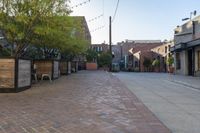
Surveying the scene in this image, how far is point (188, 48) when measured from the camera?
1558 inches

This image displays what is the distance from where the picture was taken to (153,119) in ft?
30.6

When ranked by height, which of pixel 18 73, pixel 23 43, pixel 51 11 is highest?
pixel 51 11

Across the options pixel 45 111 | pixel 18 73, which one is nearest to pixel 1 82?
pixel 18 73

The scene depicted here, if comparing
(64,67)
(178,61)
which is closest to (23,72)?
(64,67)

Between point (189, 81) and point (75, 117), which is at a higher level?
point (189, 81)

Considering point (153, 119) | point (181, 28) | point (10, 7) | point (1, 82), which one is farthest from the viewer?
point (181, 28)

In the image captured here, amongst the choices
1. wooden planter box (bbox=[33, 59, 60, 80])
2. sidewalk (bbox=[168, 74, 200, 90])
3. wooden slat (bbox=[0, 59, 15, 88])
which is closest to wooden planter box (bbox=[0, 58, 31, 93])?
wooden slat (bbox=[0, 59, 15, 88])

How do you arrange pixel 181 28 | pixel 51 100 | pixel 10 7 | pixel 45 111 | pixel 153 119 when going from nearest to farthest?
pixel 153 119 → pixel 45 111 → pixel 51 100 → pixel 10 7 → pixel 181 28

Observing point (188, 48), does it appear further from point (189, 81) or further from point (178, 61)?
point (189, 81)

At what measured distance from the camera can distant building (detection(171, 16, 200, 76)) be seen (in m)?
37.2

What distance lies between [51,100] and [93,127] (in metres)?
5.03

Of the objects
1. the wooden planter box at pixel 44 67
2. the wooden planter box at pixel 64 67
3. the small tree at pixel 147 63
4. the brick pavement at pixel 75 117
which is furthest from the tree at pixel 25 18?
the small tree at pixel 147 63

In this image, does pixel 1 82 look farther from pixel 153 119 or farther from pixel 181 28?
pixel 181 28

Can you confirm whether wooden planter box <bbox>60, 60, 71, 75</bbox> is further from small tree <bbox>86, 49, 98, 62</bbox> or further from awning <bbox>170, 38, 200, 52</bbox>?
small tree <bbox>86, 49, 98, 62</bbox>
